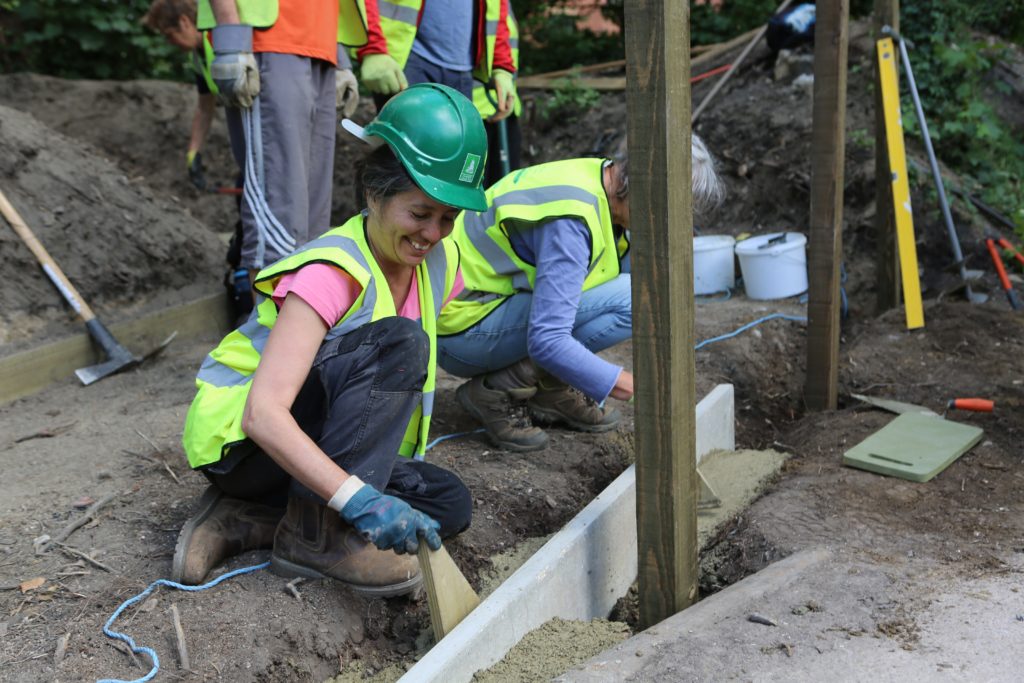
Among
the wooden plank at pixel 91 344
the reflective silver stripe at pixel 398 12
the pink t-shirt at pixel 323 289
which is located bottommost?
the wooden plank at pixel 91 344

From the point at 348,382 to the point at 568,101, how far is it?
5.75 m

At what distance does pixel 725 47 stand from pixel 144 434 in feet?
19.2

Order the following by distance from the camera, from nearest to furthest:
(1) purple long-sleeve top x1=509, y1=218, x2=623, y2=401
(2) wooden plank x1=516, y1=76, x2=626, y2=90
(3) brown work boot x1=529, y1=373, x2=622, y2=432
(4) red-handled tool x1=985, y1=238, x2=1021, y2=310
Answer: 1. (1) purple long-sleeve top x1=509, y1=218, x2=623, y2=401
2. (3) brown work boot x1=529, y1=373, x2=622, y2=432
3. (4) red-handled tool x1=985, y1=238, x2=1021, y2=310
4. (2) wooden plank x1=516, y1=76, x2=626, y2=90

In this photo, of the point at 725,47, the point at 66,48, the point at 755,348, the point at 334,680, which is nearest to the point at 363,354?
the point at 334,680

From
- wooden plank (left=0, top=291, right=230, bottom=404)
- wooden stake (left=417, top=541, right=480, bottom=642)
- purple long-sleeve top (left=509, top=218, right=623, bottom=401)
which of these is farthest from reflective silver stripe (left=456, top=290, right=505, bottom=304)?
wooden plank (left=0, top=291, right=230, bottom=404)

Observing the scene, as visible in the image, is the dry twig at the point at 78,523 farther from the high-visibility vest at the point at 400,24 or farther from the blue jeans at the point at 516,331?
the high-visibility vest at the point at 400,24

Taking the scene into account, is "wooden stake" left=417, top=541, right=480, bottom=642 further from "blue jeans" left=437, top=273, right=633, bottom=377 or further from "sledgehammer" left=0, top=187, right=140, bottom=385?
"sledgehammer" left=0, top=187, right=140, bottom=385

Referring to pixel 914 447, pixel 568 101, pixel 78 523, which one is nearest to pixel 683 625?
pixel 914 447

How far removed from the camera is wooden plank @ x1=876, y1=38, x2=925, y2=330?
4.47 metres

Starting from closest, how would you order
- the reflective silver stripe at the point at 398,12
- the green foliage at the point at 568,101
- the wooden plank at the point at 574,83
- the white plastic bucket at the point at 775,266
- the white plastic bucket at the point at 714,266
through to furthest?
→ the reflective silver stripe at the point at 398,12 < the white plastic bucket at the point at 775,266 < the white plastic bucket at the point at 714,266 < the green foliage at the point at 568,101 < the wooden plank at the point at 574,83

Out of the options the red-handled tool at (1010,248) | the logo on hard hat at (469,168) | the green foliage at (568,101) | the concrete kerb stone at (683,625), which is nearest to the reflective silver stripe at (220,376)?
the logo on hard hat at (469,168)

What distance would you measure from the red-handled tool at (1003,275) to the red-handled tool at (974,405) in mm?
1373

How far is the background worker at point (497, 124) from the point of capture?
14.7 feet

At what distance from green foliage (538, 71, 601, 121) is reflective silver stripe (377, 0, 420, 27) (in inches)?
137
